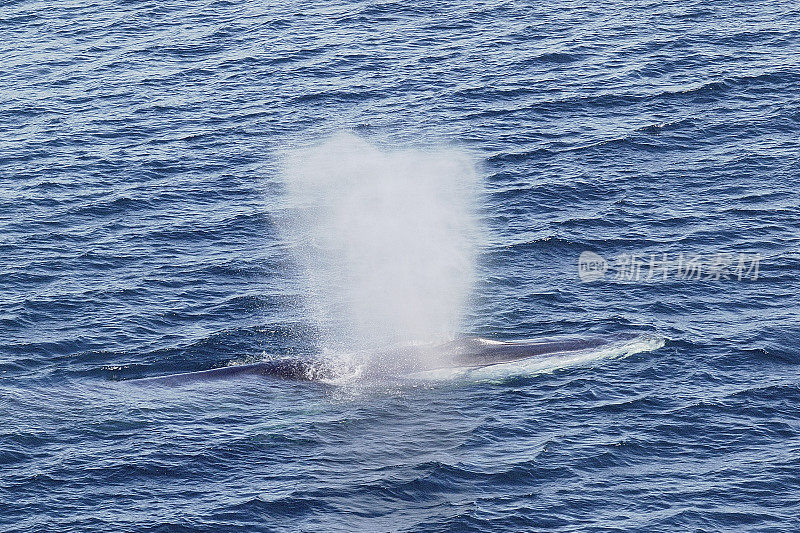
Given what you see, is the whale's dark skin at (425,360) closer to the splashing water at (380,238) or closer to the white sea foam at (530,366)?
the white sea foam at (530,366)

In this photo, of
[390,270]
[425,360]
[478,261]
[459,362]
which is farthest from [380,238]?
[459,362]

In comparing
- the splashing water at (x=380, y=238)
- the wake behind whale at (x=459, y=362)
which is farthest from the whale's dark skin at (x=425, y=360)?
the splashing water at (x=380, y=238)

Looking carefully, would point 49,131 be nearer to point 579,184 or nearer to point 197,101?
point 197,101

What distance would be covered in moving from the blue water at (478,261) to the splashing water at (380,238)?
5.84 ft

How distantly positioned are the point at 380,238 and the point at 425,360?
20580mm

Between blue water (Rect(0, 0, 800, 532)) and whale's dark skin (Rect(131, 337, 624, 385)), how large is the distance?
4.85 feet

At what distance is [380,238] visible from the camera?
90.6m

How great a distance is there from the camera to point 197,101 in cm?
11231

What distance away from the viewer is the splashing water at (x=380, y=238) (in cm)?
7919

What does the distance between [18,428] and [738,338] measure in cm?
4009

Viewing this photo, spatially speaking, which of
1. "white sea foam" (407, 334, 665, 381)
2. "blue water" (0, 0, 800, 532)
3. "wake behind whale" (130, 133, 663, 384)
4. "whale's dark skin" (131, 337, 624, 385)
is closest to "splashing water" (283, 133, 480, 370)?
"wake behind whale" (130, 133, 663, 384)

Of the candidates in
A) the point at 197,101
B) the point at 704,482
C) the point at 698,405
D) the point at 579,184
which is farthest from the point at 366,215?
the point at 704,482

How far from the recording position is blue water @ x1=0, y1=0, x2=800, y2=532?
5966 centimetres

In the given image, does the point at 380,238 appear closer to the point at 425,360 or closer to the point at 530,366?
the point at 425,360
